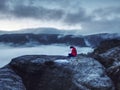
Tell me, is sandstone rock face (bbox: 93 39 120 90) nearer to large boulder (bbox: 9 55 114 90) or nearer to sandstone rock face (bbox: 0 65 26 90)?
large boulder (bbox: 9 55 114 90)

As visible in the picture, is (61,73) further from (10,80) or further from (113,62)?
(113,62)

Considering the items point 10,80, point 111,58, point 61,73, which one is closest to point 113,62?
point 111,58

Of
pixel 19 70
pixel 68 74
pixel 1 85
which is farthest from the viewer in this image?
pixel 19 70

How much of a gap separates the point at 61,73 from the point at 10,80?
19.7 ft

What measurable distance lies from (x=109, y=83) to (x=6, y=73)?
12.2 meters

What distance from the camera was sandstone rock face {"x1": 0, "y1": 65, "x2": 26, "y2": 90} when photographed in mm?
39447

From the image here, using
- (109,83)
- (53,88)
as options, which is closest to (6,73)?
(53,88)

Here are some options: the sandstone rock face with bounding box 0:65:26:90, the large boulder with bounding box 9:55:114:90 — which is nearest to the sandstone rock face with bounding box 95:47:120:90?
the large boulder with bounding box 9:55:114:90

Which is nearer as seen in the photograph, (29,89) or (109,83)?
(109,83)

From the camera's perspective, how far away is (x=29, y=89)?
143ft

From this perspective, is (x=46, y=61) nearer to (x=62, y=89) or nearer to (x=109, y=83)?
(x=62, y=89)

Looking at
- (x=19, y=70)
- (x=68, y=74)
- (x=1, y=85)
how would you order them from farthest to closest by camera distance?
(x=19, y=70)
(x=68, y=74)
(x=1, y=85)

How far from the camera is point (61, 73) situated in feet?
139

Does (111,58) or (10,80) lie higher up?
(111,58)
